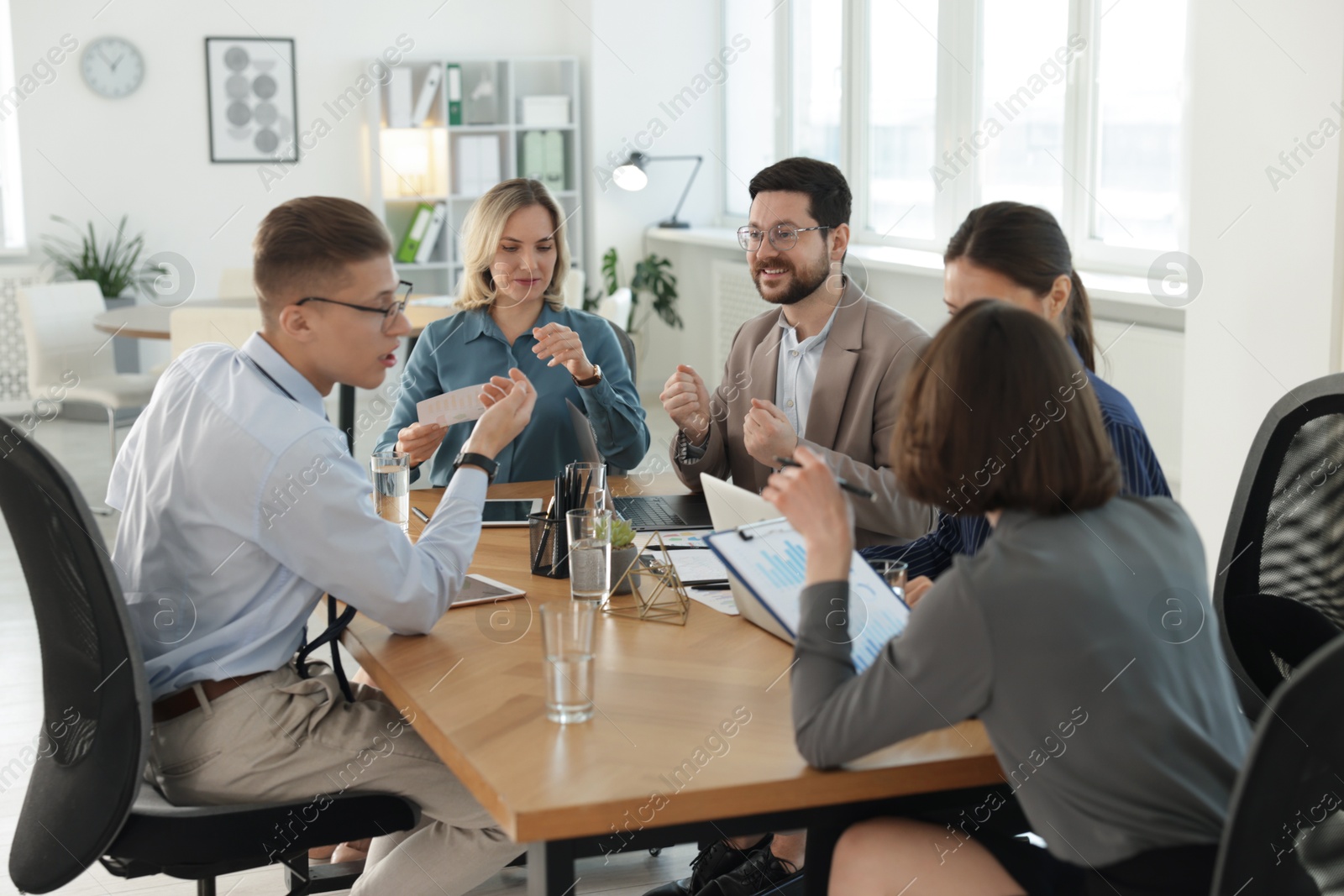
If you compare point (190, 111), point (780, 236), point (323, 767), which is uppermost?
point (190, 111)

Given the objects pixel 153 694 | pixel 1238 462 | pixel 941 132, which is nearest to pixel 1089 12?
pixel 941 132

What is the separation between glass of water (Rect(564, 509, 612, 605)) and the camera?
186cm

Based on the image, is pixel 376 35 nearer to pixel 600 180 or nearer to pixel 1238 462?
pixel 600 180

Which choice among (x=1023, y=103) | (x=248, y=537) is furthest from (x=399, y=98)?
(x=248, y=537)

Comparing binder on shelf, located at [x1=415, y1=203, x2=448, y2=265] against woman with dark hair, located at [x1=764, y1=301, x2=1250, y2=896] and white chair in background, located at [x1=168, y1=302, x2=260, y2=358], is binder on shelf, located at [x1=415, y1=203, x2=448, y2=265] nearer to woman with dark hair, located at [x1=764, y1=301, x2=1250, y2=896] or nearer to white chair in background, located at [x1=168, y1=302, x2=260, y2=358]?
white chair in background, located at [x1=168, y1=302, x2=260, y2=358]

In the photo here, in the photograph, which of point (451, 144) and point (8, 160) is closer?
point (8, 160)

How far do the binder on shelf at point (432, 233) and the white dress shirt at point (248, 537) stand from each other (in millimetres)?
6087

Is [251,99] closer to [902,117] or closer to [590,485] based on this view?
[902,117]

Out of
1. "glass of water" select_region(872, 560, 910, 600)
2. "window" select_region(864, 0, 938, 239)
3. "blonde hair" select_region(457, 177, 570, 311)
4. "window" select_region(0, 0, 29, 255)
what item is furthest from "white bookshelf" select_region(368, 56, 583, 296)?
"glass of water" select_region(872, 560, 910, 600)

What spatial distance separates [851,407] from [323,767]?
125 centimetres

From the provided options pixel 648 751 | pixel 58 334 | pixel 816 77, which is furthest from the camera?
pixel 816 77

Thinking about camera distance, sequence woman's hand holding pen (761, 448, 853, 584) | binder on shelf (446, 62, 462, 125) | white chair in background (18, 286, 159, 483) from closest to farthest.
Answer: woman's hand holding pen (761, 448, 853, 584)
white chair in background (18, 286, 159, 483)
binder on shelf (446, 62, 462, 125)

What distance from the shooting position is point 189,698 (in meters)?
1.68

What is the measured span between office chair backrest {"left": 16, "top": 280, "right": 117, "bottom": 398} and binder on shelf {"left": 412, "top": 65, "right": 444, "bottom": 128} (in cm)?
246
